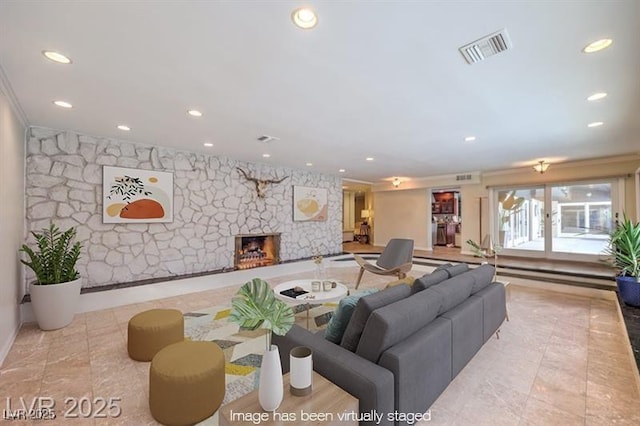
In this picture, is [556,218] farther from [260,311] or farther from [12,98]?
[12,98]

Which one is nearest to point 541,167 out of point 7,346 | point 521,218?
point 521,218

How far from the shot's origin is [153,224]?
15.6 ft

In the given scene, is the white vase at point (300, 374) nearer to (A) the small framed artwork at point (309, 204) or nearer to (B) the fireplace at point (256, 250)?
(B) the fireplace at point (256, 250)

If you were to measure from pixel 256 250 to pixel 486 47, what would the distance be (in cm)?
565

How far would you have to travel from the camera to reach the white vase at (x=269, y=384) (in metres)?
1.22

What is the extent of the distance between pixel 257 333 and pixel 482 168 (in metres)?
6.39

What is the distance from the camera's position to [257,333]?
304cm

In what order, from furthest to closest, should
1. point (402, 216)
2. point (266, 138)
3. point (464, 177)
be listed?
point (402, 216) < point (464, 177) < point (266, 138)

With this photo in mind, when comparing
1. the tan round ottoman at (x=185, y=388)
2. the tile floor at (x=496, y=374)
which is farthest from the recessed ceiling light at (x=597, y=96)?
the tan round ottoman at (x=185, y=388)

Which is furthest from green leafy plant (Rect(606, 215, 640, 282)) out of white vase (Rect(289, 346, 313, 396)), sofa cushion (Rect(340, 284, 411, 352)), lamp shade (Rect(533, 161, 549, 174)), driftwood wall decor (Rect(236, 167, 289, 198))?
driftwood wall decor (Rect(236, 167, 289, 198))

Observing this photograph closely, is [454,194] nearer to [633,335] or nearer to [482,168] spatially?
[482,168]

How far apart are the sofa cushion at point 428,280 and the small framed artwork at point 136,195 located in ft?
14.5

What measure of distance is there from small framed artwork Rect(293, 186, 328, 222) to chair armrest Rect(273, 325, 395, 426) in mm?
5264

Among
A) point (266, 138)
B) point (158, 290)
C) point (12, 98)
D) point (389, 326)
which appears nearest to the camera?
point (389, 326)
